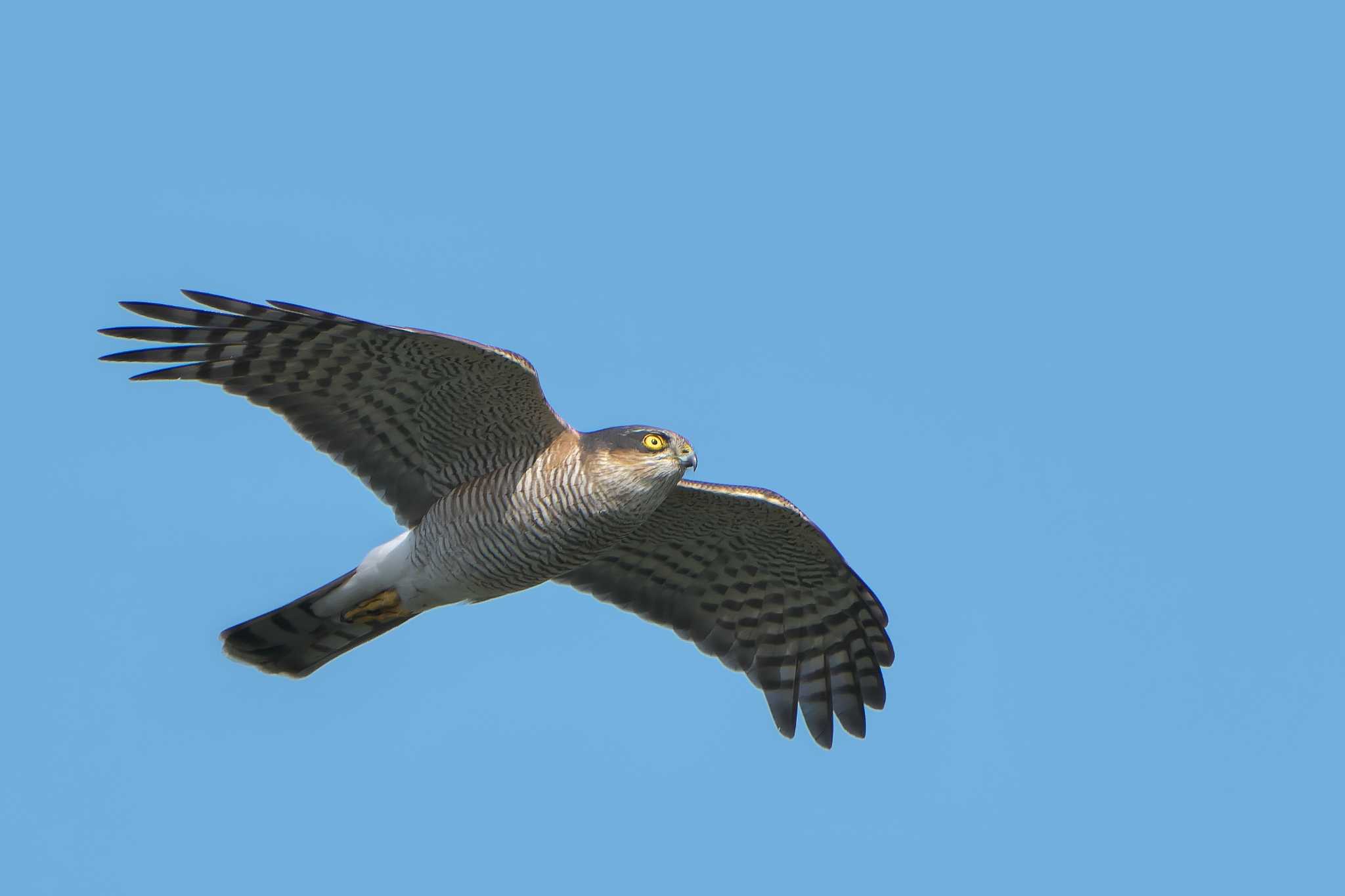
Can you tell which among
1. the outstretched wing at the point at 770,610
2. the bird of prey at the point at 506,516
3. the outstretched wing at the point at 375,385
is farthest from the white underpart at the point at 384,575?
the outstretched wing at the point at 770,610

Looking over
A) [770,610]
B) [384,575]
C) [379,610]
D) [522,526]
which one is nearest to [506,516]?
[522,526]

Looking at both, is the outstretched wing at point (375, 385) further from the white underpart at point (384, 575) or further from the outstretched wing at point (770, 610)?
the outstretched wing at point (770, 610)

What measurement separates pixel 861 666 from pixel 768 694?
2.46 feet

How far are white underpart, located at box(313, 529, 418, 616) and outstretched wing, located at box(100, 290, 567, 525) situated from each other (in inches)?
9.5

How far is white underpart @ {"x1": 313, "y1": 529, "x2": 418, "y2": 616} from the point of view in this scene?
1294 cm

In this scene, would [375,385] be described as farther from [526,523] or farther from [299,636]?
[299,636]

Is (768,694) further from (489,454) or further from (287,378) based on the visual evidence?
(287,378)

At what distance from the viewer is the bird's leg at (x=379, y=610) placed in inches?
515

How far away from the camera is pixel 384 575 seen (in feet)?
42.6

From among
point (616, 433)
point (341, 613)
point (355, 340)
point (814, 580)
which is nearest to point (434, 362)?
point (355, 340)

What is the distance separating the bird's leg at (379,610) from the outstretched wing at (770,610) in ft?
4.42

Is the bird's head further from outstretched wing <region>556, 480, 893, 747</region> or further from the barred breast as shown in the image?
outstretched wing <region>556, 480, 893, 747</region>

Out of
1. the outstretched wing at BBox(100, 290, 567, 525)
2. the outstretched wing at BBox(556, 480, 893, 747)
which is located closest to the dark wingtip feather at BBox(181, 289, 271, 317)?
the outstretched wing at BBox(100, 290, 567, 525)

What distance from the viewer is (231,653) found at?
13430mm
